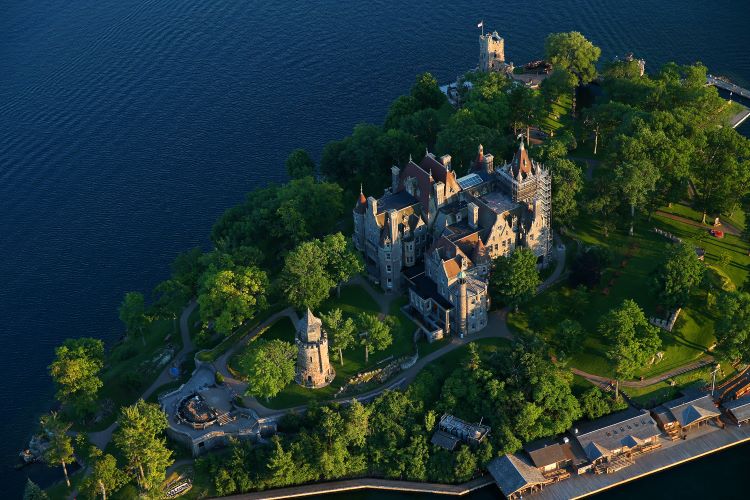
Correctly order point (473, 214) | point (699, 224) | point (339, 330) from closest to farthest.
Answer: point (339, 330) < point (473, 214) < point (699, 224)

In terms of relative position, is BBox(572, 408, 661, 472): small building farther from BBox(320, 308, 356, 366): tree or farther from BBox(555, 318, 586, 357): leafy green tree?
BBox(320, 308, 356, 366): tree

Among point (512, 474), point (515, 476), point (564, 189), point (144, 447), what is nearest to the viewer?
point (144, 447)

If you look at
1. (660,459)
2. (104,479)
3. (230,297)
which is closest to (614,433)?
(660,459)

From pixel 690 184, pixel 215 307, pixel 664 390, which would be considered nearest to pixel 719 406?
pixel 664 390

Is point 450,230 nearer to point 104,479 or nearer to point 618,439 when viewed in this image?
point 618,439

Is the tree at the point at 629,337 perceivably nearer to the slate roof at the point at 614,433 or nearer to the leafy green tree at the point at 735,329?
the slate roof at the point at 614,433

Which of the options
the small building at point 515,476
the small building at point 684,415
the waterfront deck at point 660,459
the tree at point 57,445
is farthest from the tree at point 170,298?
the small building at point 684,415
